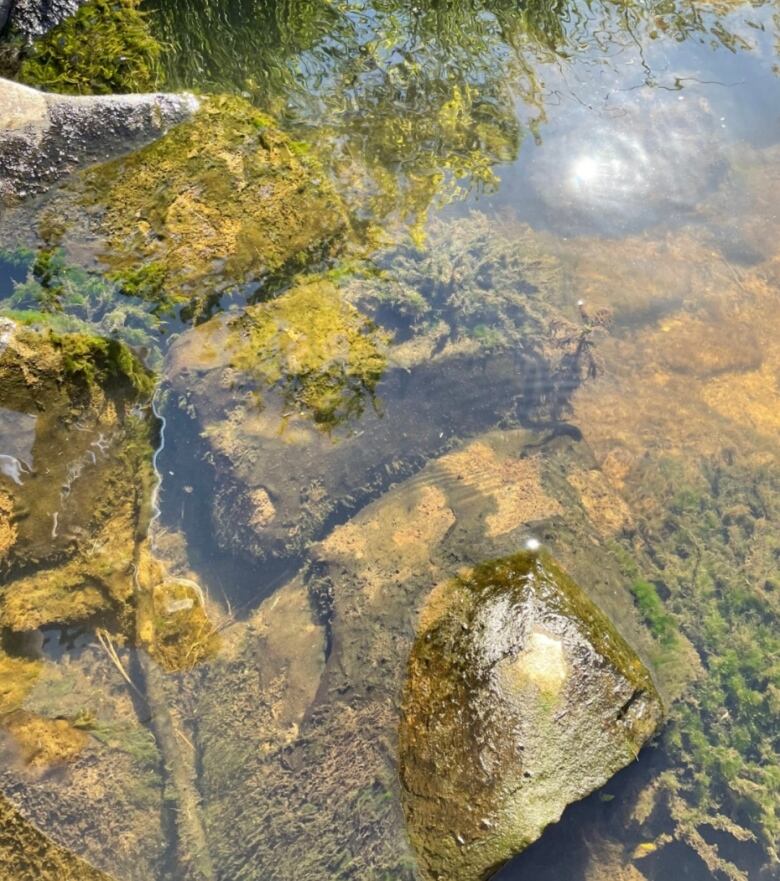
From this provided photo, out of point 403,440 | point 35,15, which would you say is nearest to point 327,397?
point 403,440

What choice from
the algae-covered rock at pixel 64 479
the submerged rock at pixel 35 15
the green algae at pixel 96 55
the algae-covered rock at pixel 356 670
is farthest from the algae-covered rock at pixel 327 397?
the submerged rock at pixel 35 15

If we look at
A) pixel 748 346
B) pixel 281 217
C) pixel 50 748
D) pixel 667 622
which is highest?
pixel 281 217

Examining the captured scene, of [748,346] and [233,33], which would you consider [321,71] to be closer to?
[233,33]

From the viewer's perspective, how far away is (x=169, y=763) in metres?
3.25

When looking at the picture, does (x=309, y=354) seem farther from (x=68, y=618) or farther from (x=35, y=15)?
(x=35, y=15)

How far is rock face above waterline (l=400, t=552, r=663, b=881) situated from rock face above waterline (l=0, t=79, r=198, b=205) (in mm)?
3412

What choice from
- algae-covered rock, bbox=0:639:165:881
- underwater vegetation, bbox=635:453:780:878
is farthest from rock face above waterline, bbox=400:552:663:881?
algae-covered rock, bbox=0:639:165:881

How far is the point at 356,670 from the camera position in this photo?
3.36 meters

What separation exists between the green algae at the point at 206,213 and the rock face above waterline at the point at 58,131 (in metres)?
0.12

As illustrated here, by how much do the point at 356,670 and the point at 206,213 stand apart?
2.74 metres

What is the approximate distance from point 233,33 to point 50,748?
505 cm

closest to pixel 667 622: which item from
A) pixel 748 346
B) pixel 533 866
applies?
pixel 533 866

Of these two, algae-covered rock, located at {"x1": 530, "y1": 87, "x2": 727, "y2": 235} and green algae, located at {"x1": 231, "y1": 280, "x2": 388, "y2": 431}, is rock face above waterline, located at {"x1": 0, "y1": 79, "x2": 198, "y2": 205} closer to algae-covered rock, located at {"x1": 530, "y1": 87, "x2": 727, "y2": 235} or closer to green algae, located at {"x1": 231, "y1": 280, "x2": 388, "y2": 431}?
green algae, located at {"x1": 231, "y1": 280, "x2": 388, "y2": 431}

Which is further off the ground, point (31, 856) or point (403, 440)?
point (403, 440)
